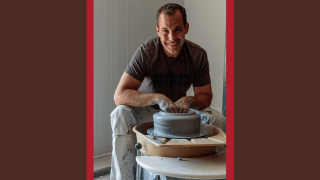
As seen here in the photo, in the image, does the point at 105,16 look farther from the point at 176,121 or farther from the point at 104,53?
the point at 176,121

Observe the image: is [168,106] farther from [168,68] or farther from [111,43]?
[111,43]

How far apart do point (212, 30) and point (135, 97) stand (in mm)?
830

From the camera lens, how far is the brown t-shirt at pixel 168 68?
5.48ft

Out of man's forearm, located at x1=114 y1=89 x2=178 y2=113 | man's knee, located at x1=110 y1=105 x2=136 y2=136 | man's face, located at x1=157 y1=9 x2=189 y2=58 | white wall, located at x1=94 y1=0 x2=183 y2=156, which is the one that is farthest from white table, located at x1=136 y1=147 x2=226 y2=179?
white wall, located at x1=94 y1=0 x2=183 y2=156

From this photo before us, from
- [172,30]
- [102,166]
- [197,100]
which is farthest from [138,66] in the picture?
[102,166]

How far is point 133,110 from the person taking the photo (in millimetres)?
1590

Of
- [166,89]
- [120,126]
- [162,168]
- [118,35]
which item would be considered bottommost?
[162,168]

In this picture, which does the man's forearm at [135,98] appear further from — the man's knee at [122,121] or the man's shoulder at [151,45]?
the man's shoulder at [151,45]

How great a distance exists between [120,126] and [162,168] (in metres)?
0.45

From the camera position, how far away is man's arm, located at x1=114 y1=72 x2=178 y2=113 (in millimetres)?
1427

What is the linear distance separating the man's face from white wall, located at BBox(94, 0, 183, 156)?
0.59m
